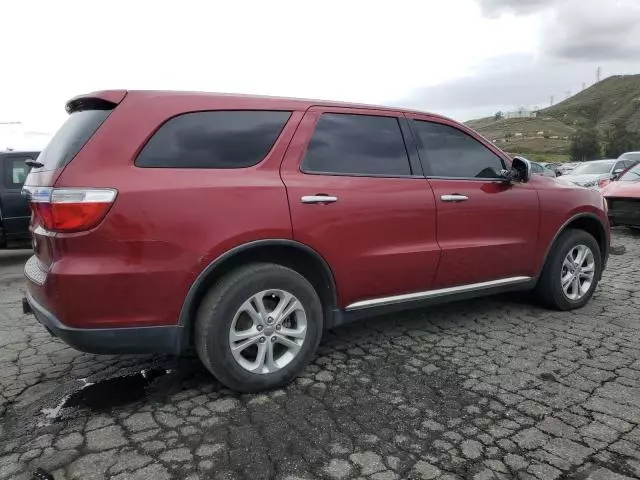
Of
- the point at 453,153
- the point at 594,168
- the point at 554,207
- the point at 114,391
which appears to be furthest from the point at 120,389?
the point at 594,168

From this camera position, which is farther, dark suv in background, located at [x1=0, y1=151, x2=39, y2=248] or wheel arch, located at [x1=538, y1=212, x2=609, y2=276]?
dark suv in background, located at [x1=0, y1=151, x2=39, y2=248]

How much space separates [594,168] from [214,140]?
16.3 metres

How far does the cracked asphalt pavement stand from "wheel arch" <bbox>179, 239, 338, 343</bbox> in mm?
495

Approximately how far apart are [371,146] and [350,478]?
7.05ft

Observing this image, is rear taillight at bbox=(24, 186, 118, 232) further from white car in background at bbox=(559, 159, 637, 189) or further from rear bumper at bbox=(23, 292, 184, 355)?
white car in background at bbox=(559, 159, 637, 189)

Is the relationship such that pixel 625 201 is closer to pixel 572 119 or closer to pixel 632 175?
pixel 632 175

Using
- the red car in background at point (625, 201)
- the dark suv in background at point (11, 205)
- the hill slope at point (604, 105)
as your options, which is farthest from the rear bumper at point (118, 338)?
the hill slope at point (604, 105)

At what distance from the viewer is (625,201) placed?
358 inches

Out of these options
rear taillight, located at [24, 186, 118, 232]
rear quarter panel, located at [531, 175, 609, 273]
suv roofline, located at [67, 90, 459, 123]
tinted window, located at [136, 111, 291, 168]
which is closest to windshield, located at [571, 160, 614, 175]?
rear quarter panel, located at [531, 175, 609, 273]

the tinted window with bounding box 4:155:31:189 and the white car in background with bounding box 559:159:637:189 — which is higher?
the tinted window with bounding box 4:155:31:189

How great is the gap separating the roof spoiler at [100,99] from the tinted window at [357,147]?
113 cm

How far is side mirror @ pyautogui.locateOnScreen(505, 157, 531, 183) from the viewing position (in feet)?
13.6

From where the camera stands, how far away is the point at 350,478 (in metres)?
2.22

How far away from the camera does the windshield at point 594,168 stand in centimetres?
1586
